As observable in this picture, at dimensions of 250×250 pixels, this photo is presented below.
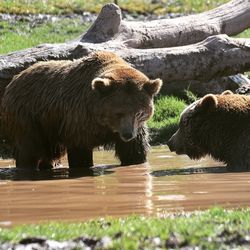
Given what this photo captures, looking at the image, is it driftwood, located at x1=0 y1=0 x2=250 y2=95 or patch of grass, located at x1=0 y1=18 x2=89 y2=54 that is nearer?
driftwood, located at x1=0 y1=0 x2=250 y2=95

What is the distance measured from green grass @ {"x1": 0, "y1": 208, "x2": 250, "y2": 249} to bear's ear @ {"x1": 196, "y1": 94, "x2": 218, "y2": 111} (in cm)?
460

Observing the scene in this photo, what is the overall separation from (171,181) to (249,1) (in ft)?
28.0

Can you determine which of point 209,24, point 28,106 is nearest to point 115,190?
point 28,106

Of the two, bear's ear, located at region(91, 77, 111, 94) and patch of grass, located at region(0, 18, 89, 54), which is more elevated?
bear's ear, located at region(91, 77, 111, 94)

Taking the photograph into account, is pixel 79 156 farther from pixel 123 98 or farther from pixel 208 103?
pixel 208 103

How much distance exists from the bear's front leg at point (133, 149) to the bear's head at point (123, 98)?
615 millimetres

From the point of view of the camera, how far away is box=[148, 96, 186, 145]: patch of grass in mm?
15445

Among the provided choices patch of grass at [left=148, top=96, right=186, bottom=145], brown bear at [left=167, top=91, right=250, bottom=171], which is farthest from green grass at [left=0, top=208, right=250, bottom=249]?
patch of grass at [left=148, top=96, right=186, bottom=145]

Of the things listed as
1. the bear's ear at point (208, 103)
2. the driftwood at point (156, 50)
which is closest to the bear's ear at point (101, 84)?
the bear's ear at point (208, 103)

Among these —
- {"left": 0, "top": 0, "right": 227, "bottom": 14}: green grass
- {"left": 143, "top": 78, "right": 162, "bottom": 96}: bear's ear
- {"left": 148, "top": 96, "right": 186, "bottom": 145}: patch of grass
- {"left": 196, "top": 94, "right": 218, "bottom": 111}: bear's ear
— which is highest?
{"left": 0, "top": 0, "right": 227, "bottom": 14}: green grass

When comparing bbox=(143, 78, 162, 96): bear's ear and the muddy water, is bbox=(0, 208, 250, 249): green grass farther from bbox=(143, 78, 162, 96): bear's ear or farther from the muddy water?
bbox=(143, 78, 162, 96): bear's ear

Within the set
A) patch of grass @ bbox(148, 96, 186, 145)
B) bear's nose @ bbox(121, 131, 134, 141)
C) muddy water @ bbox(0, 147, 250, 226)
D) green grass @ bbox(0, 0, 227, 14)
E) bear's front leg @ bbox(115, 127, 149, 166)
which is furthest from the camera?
green grass @ bbox(0, 0, 227, 14)

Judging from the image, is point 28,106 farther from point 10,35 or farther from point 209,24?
point 10,35

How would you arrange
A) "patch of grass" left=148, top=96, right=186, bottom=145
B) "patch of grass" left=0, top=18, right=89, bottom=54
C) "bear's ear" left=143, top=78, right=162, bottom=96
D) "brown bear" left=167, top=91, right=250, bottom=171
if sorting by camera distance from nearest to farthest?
"brown bear" left=167, top=91, right=250, bottom=171 → "bear's ear" left=143, top=78, right=162, bottom=96 → "patch of grass" left=148, top=96, right=186, bottom=145 → "patch of grass" left=0, top=18, right=89, bottom=54
